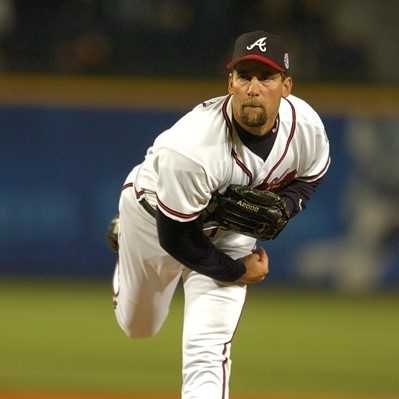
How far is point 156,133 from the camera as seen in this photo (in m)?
10.8

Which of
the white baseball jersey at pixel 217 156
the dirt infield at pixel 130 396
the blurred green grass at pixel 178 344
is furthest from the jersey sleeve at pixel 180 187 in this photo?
the blurred green grass at pixel 178 344

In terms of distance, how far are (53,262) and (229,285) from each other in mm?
6169

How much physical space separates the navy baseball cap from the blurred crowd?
6751 millimetres

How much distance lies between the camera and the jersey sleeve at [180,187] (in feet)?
14.2

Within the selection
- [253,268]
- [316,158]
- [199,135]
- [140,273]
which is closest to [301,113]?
[316,158]

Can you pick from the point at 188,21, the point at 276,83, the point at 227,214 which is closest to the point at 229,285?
the point at 227,214

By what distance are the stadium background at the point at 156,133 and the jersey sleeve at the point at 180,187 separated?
15.7 feet

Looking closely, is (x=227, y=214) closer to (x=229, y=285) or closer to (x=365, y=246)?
(x=229, y=285)

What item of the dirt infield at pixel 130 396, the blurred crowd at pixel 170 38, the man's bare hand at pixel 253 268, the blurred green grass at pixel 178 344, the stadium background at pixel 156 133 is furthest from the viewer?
the blurred crowd at pixel 170 38

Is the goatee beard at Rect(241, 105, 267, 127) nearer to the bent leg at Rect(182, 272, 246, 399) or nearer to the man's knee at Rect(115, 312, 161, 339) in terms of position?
the bent leg at Rect(182, 272, 246, 399)

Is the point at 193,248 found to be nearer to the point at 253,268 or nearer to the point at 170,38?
the point at 253,268

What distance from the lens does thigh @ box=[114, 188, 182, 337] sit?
5148 millimetres

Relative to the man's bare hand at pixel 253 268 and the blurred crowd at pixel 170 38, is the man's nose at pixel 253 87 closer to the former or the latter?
the man's bare hand at pixel 253 268

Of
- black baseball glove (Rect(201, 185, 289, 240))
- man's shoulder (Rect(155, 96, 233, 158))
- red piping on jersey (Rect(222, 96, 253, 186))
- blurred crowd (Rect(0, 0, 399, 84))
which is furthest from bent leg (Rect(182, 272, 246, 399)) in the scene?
blurred crowd (Rect(0, 0, 399, 84))
